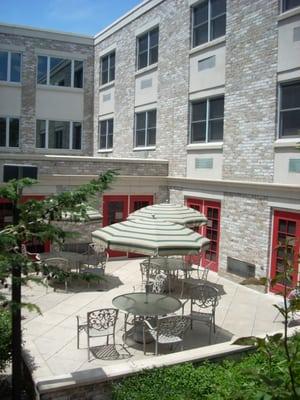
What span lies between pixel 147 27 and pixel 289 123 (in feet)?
31.0

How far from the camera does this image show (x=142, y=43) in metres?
19.6

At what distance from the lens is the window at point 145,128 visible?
18.9 metres

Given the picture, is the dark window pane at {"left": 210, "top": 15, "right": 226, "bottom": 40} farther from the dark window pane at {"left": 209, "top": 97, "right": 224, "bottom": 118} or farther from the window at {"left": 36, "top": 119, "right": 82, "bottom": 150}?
the window at {"left": 36, "top": 119, "right": 82, "bottom": 150}

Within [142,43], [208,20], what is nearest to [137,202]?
[208,20]

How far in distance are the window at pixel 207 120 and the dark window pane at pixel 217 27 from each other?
84.2 inches

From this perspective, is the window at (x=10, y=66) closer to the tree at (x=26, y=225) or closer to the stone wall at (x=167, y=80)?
the stone wall at (x=167, y=80)

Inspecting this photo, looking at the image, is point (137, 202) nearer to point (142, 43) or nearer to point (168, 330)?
point (142, 43)

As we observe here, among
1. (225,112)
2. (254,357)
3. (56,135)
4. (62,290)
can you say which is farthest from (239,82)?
(56,135)

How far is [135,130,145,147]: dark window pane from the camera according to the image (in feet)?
64.8

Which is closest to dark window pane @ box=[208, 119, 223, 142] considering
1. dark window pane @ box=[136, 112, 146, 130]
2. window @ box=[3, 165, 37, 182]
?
dark window pane @ box=[136, 112, 146, 130]

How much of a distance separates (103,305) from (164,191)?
24.3 feet

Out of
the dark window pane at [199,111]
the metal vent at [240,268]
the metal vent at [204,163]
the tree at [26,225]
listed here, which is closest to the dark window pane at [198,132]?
the dark window pane at [199,111]

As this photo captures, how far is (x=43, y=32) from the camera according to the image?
22.1m

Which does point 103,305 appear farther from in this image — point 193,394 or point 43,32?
point 43,32
